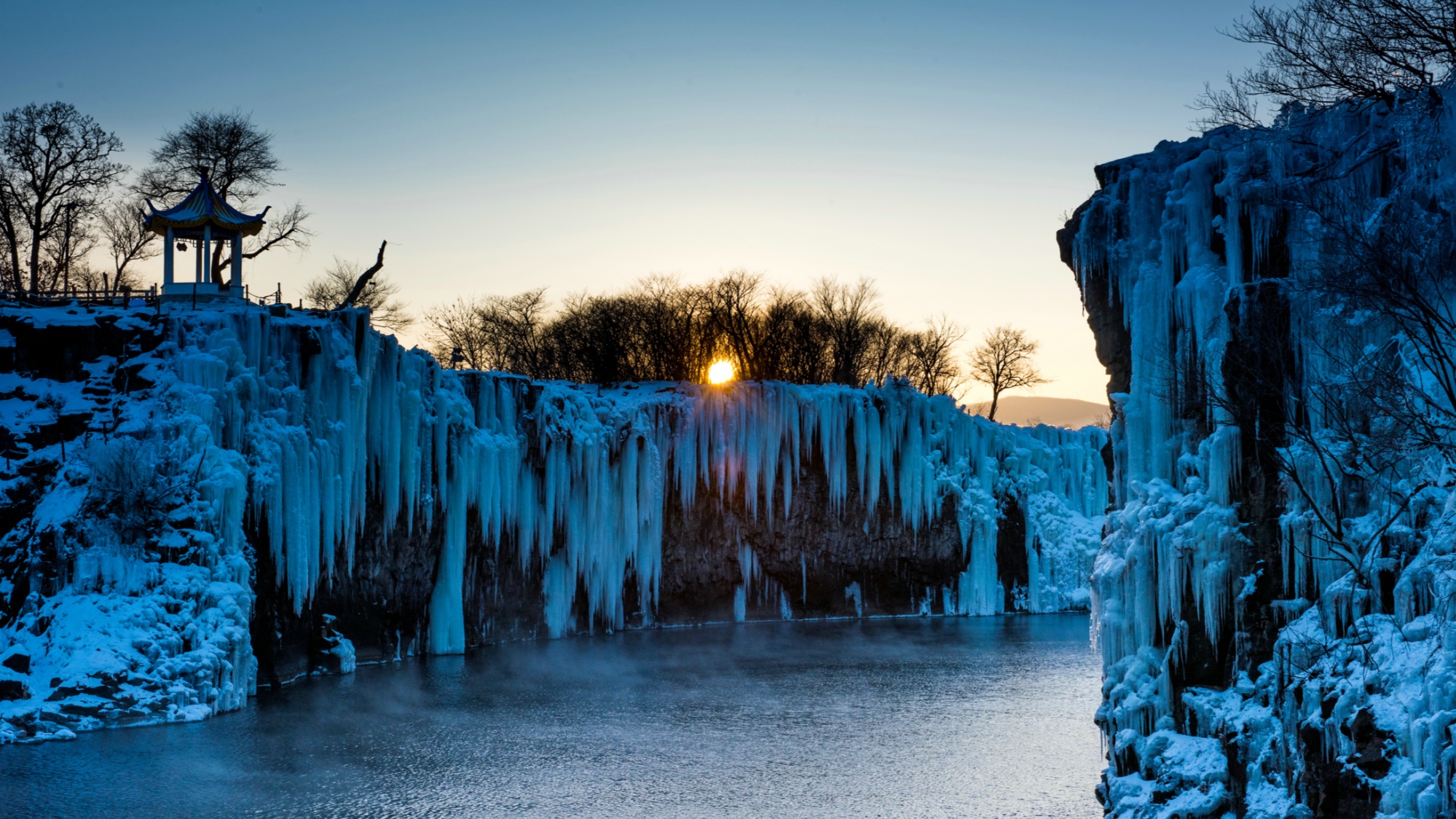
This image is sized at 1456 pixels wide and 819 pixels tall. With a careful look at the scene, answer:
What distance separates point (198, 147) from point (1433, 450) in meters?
40.9

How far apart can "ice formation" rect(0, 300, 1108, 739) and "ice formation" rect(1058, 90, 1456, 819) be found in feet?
56.1

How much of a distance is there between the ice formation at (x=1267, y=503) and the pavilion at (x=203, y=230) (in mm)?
22983

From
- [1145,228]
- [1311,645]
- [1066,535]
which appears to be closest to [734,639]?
[1066,535]

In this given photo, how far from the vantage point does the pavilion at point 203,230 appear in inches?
1248

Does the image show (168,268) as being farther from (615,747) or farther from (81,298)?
(615,747)

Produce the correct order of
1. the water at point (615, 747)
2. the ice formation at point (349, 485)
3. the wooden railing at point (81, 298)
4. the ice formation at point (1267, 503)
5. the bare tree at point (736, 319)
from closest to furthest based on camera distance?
the ice formation at point (1267, 503) → the water at point (615, 747) → the ice formation at point (349, 485) → the wooden railing at point (81, 298) → the bare tree at point (736, 319)

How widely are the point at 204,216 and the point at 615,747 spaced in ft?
62.6

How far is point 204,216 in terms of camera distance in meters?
32.3

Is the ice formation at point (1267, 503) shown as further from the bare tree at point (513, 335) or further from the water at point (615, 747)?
the bare tree at point (513, 335)

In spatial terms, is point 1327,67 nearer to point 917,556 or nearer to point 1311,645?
point 1311,645

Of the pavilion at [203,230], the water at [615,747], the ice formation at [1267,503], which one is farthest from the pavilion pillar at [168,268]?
the ice formation at [1267,503]

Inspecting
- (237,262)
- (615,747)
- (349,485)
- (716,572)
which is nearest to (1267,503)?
(615,747)

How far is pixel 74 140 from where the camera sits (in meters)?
42.1

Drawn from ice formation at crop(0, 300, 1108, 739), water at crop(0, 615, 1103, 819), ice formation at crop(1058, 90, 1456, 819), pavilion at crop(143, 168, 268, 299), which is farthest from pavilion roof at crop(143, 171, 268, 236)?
ice formation at crop(1058, 90, 1456, 819)
